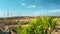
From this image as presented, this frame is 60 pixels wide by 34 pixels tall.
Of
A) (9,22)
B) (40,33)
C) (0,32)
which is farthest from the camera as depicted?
(9,22)

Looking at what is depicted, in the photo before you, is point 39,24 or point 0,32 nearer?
point 39,24

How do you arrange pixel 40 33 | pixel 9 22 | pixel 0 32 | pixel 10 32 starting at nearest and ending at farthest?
pixel 40 33 → pixel 0 32 → pixel 10 32 → pixel 9 22

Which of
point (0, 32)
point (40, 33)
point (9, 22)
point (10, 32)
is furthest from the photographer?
point (9, 22)

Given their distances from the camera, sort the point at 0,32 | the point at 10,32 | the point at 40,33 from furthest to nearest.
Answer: the point at 10,32, the point at 0,32, the point at 40,33

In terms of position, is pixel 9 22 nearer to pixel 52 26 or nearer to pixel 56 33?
pixel 56 33

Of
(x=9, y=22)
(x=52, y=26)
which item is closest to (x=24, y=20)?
(x=9, y=22)

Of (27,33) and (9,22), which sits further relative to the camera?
(9,22)

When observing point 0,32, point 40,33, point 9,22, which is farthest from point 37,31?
point 9,22

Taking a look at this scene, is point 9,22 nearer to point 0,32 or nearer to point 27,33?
point 0,32
